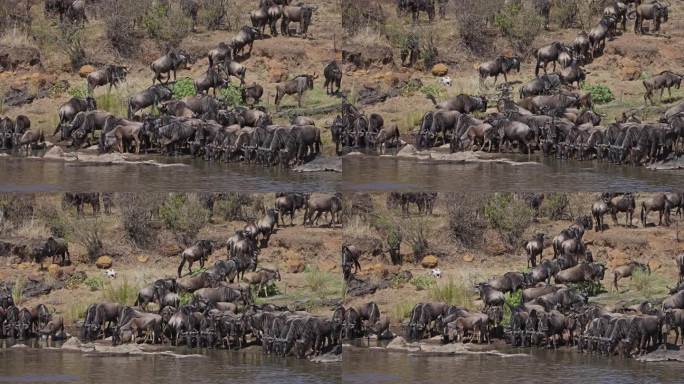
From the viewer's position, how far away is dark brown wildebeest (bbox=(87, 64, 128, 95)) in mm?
32281

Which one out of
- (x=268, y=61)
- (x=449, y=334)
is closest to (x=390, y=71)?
(x=268, y=61)

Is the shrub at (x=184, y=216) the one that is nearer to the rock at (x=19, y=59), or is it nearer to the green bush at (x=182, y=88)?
the green bush at (x=182, y=88)

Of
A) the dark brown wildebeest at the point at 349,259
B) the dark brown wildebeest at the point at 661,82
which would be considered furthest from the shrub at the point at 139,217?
the dark brown wildebeest at the point at 661,82

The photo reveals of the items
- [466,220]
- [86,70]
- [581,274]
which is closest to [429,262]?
[466,220]

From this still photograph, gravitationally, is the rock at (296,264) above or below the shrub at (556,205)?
below

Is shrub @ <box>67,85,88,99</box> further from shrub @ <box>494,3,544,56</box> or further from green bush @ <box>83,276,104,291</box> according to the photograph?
shrub @ <box>494,3,544,56</box>

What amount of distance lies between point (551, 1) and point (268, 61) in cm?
458

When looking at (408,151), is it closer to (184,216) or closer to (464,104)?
(464,104)

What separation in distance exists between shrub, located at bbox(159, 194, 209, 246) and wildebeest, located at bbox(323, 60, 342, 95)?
253cm

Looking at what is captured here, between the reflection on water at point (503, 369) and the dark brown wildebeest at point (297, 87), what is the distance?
3.89 metres

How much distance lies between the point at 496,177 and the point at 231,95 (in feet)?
13.7

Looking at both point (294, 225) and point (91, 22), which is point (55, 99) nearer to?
point (91, 22)

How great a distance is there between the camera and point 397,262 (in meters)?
32.0

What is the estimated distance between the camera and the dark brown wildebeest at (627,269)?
32.5 meters
